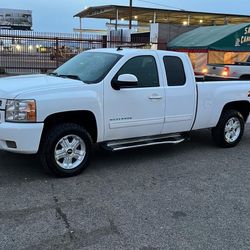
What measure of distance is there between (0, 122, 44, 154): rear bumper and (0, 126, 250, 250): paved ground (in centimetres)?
50

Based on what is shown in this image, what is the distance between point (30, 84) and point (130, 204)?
217 centimetres

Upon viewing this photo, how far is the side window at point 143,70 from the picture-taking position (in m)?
6.16

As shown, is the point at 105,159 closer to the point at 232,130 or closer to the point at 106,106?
the point at 106,106

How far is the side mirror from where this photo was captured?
18.7ft

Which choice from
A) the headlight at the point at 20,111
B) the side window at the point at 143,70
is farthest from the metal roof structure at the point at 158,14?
the headlight at the point at 20,111

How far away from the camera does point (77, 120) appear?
5.79 m

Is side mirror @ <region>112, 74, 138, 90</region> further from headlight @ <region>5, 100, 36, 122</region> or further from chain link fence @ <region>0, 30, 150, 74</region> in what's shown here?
chain link fence @ <region>0, 30, 150, 74</region>

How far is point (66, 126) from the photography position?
18.1 ft

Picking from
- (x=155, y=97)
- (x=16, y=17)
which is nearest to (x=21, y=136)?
(x=155, y=97)

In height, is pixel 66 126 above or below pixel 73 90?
below

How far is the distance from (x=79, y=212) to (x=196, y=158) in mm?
2973

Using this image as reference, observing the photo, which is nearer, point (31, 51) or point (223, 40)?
point (31, 51)

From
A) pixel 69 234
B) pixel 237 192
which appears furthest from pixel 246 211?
pixel 69 234

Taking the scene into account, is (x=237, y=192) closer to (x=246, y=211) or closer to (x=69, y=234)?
(x=246, y=211)
